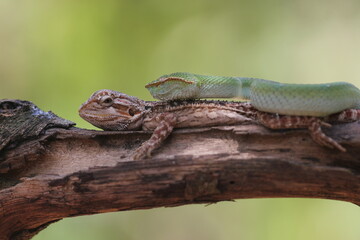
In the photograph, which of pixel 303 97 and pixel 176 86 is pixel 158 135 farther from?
pixel 303 97

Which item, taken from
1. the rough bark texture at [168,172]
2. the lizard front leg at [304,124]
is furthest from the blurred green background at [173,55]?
the lizard front leg at [304,124]

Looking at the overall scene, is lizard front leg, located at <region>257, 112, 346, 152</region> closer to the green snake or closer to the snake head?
the green snake

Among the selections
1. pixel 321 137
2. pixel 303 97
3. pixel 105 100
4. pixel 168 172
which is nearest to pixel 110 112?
pixel 105 100

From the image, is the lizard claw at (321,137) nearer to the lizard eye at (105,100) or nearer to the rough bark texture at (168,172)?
the rough bark texture at (168,172)

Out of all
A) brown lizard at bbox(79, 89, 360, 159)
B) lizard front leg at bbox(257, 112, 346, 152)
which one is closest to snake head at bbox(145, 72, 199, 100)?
brown lizard at bbox(79, 89, 360, 159)

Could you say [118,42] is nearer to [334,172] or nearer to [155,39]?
[155,39]

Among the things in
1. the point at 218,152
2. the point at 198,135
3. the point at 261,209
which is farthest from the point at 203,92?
the point at 261,209
